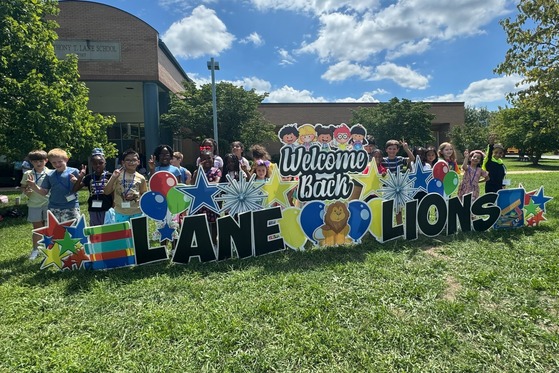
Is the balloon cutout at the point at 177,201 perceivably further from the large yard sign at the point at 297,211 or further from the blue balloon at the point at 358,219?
the blue balloon at the point at 358,219

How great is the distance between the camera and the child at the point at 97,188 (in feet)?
15.4

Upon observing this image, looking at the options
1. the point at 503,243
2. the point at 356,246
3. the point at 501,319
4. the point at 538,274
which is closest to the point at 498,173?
the point at 503,243

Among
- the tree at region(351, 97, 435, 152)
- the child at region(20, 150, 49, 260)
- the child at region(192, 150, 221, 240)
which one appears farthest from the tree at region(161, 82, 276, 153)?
the child at region(192, 150, 221, 240)

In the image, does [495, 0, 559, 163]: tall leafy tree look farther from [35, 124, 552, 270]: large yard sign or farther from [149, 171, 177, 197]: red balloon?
[149, 171, 177, 197]: red balloon

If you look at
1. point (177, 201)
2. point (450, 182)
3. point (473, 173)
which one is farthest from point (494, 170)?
point (177, 201)

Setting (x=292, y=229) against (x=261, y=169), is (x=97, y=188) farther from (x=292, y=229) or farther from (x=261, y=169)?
(x=292, y=229)

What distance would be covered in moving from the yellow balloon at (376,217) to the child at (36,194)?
4813mm

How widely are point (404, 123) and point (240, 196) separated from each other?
895 inches

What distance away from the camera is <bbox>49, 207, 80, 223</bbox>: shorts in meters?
4.87

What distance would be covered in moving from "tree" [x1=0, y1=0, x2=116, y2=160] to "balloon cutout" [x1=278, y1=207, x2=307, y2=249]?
22.8 ft

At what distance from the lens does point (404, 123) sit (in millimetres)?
25047

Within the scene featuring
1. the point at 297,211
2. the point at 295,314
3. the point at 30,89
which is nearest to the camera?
the point at 295,314

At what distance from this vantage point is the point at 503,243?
5430mm

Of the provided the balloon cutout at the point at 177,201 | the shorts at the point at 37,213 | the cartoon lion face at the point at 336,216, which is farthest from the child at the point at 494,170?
the shorts at the point at 37,213
